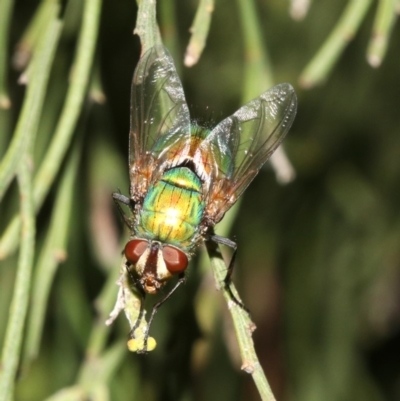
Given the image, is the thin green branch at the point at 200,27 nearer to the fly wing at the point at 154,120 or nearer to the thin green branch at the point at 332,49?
the fly wing at the point at 154,120

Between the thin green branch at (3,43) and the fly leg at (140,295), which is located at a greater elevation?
the thin green branch at (3,43)

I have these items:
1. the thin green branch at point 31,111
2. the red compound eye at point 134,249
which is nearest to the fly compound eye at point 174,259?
the red compound eye at point 134,249

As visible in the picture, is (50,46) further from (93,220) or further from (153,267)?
(93,220)

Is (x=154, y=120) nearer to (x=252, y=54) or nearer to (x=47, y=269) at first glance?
(x=252, y=54)

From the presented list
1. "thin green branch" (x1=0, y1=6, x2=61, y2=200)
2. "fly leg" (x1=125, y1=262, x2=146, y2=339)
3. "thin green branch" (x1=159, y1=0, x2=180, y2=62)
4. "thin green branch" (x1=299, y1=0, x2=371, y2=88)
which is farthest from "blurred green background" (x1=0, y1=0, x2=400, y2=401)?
"fly leg" (x1=125, y1=262, x2=146, y2=339)

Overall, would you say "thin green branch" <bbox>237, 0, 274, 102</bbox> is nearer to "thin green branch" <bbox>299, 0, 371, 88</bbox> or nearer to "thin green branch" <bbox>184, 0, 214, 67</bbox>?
"thin green branch" <bbox>299, 0, 371, 88</bbox>

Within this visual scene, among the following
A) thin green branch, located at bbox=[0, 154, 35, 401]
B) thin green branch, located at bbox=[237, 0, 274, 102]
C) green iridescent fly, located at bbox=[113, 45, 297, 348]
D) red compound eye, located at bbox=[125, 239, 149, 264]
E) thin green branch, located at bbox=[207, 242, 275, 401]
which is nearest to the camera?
thin green branch, located at bbox=[207, 242, 275, 401]

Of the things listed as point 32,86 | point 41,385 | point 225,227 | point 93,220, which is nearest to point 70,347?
point 41,385
